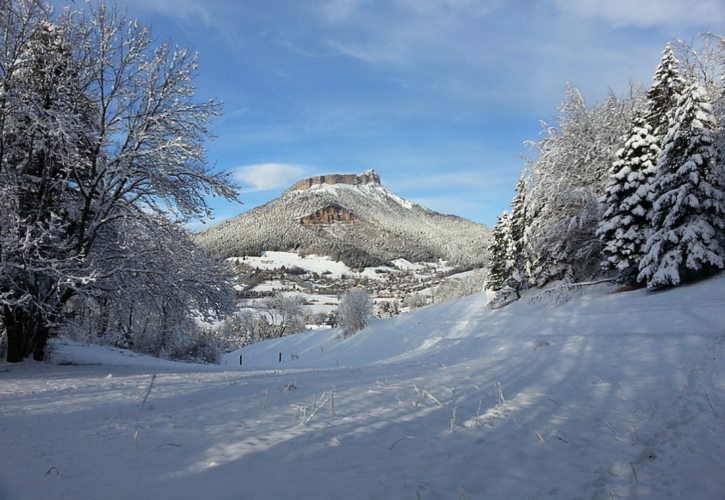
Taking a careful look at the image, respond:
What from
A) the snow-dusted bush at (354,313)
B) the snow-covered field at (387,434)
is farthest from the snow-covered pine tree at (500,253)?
the snow-covered field at (387,434)

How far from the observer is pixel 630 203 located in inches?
728

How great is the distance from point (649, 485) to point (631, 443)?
0.89 metres

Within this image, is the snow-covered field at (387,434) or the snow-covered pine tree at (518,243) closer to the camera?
the snow-covered field at (387,434)

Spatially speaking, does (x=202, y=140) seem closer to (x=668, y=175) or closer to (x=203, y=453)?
(x=203, y=453)

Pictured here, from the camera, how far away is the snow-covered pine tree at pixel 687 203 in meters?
15.6

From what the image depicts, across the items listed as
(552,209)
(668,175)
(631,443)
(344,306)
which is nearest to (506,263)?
(552,209)

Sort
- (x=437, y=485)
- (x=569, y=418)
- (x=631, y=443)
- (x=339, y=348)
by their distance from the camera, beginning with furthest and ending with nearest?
1. (x=339, y=348)
2. (x=569, y=418)
3. (x=631, y=443)
4. (x=437, y=485)

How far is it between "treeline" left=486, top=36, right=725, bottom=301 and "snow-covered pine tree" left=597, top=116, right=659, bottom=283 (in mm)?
41

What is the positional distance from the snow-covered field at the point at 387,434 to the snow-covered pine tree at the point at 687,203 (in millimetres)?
8771

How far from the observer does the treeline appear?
16.0m

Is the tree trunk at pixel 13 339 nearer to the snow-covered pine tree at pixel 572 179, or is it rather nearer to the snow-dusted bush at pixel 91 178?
the snow-dusted bush at pixel 91 178

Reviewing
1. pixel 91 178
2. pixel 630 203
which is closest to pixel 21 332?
pixel 91 178

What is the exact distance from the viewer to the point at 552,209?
24.5 m

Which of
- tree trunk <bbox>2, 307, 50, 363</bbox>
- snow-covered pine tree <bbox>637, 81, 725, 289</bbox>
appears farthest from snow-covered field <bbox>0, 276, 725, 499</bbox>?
snow-covered pine tree <bbox>637, 81, 725, 289</bbox>
